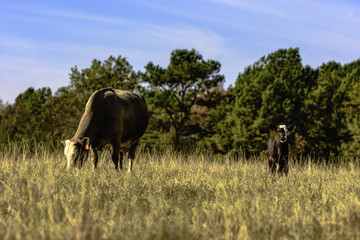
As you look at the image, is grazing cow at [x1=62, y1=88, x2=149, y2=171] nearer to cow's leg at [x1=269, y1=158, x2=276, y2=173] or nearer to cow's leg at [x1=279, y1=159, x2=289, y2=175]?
cow's leg at [x1=269, y1=158, x2=276, y2=173]

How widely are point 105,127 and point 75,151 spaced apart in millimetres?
1291

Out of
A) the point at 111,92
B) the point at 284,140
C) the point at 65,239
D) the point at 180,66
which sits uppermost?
the point at 180,66

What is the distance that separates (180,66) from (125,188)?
4294cm

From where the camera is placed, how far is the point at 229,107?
145 ft

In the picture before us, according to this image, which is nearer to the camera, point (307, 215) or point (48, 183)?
point (307, 215)

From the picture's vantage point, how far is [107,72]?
138 feet

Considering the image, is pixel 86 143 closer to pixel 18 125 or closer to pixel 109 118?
pixel 109 118

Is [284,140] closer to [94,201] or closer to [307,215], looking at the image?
[307,215]

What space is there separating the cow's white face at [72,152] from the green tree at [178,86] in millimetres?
38071

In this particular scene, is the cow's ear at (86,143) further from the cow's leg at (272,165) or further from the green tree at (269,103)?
the green tree at (269,103)

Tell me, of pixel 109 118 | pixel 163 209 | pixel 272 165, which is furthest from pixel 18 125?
pixel 163 209

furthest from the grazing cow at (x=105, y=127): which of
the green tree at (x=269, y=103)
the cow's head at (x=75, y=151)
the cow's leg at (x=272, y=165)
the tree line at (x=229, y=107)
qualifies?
the green tree at (x=269, y=103)

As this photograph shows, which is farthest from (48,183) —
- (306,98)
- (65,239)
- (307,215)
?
(306,98)

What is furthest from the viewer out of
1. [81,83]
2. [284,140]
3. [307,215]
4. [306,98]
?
[81,83]
